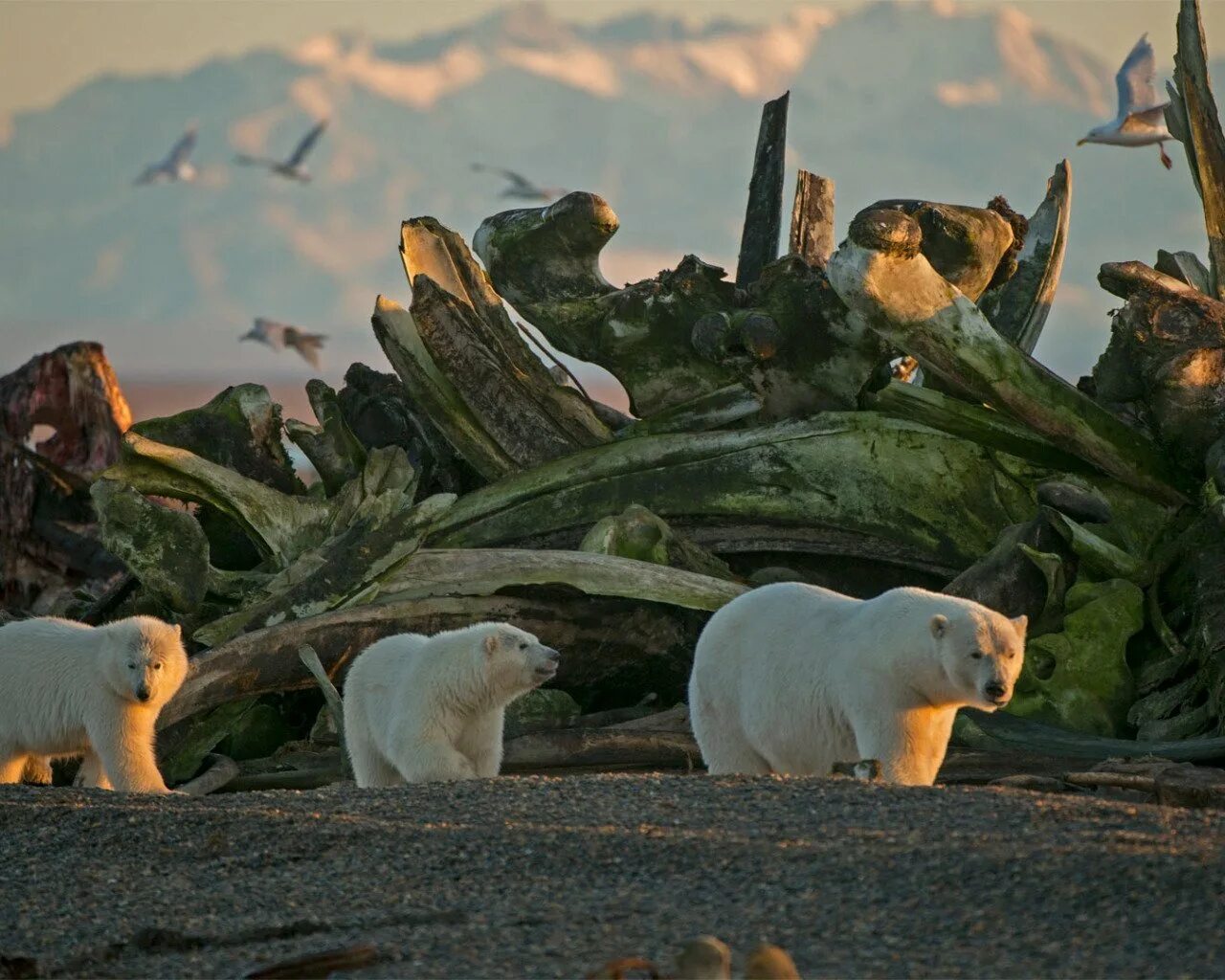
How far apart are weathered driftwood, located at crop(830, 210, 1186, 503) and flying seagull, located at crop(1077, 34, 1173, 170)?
454 cm

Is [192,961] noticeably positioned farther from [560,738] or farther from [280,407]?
[280,407]

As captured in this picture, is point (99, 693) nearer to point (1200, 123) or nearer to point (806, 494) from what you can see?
point (806, 494)

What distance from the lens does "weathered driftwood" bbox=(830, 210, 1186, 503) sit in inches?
533

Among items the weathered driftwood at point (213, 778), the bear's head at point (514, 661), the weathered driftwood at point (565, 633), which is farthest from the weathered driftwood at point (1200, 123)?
the weathered driftwood at point (213, 778)

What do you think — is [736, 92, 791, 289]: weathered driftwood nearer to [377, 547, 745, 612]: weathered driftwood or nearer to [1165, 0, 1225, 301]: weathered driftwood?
[1165, 0, 1225, 301]: weathered driftwood

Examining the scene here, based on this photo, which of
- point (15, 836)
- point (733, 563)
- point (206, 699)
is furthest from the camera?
point (733, 563)

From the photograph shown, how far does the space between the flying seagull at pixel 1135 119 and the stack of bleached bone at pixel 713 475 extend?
221 centimetres

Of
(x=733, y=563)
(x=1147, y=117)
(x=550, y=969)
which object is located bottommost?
(x=550, y=969)

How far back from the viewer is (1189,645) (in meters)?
12.5

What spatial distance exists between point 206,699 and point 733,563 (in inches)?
179

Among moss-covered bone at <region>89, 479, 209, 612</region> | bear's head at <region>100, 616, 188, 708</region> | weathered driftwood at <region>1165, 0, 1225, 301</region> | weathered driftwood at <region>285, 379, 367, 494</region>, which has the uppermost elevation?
weathered driftwood at <region>1165, 0, 1225, 301</region>

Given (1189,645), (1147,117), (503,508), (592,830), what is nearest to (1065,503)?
(1189,645)

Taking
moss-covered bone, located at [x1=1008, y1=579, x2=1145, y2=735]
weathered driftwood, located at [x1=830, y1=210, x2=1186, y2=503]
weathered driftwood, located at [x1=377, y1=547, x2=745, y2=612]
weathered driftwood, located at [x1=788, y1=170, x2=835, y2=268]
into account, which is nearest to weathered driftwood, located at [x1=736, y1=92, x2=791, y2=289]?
weathered driftwood, located at [x1=788, y1=170, x2=835, y2=268]

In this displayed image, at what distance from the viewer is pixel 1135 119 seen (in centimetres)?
1808
